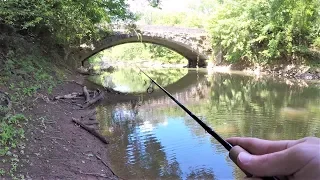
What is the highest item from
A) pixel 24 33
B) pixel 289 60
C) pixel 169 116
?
pixel 24 33

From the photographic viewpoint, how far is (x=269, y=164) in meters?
0.77

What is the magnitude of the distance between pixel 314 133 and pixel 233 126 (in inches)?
71.2

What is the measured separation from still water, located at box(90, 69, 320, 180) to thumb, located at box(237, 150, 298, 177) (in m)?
4.03

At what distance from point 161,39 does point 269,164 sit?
1106 inches

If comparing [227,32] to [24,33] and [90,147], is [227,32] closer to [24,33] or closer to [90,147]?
[24,33]

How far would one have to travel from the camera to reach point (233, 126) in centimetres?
798

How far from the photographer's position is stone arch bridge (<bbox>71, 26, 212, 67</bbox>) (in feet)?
83.3

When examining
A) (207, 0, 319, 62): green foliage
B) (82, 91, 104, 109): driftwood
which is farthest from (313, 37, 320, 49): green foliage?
(82, 91, 104, 109): driftwood

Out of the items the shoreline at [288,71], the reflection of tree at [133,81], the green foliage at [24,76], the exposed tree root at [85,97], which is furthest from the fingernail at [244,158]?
the shoreline at [288,71]

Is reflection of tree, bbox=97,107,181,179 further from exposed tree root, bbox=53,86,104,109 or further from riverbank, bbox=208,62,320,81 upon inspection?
riverbank, bbox=208,62,320,81

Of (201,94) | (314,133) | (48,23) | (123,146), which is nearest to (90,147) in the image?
(123,146)

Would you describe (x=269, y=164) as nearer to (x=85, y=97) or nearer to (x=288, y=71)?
(x=85, y=97)

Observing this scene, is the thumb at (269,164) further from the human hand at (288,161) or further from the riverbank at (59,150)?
the riverbank at (59,150)

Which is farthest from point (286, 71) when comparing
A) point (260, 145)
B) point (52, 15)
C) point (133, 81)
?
point (260, 145)
